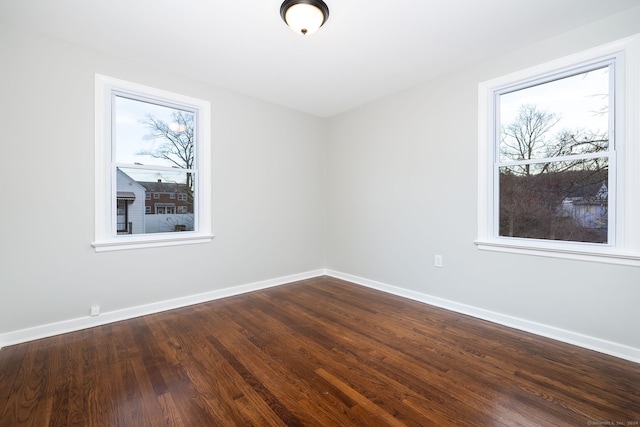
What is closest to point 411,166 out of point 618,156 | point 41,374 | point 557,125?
point 557,125

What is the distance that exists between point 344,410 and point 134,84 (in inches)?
133

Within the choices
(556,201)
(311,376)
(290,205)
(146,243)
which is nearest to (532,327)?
(556,201)

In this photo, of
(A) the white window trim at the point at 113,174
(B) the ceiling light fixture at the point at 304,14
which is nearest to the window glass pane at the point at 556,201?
(B) the ceiling light fixture at the point at 304,14

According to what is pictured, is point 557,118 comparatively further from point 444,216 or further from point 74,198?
point 74,198

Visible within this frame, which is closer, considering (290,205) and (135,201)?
(135,201)

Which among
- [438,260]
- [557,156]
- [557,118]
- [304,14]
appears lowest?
[438,260]

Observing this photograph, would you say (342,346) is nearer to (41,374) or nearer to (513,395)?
(513,395)

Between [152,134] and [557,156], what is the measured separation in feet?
13.0

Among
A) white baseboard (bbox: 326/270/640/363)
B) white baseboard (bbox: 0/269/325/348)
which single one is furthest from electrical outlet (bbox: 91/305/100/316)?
white baseboard (bbox: 326/270/640/363)

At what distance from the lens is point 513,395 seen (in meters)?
1.65

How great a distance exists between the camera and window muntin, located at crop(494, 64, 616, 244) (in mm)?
2211

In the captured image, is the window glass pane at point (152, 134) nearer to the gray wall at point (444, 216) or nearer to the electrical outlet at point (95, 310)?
the electrical outlet at point (95, 310)

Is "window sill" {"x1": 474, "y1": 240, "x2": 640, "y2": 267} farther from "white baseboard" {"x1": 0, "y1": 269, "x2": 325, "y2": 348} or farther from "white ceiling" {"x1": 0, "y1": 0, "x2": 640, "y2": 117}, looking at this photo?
"white baseboard" {"x1": 0, "y1": 269, "x2": 325, "y2": 348}

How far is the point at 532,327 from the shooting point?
97.2 inches
